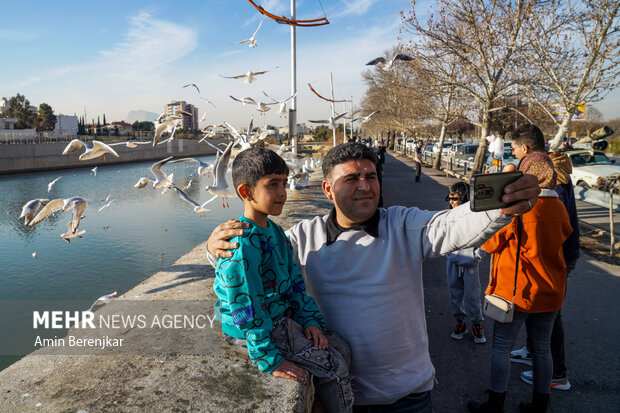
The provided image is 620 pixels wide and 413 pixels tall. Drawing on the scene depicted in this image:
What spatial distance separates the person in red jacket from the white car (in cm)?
1186

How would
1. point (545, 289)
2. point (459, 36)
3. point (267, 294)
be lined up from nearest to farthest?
point (267, 294), point (545, 289), point (459, 36)

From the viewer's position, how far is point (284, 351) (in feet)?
5.39

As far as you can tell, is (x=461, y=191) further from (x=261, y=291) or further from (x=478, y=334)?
(x=261, y=291)

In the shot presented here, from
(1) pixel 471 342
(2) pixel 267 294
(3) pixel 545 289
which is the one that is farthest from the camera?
(1) pixel 471 342

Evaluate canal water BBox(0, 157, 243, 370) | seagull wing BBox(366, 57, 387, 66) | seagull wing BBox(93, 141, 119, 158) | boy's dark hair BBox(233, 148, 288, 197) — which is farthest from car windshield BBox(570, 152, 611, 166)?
boy's dark hair BBox(233, 148, 288, 197)

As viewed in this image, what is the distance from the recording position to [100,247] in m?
10.1

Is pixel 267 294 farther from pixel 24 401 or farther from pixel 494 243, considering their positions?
pixel 494 243

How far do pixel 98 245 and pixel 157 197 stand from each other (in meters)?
7.37

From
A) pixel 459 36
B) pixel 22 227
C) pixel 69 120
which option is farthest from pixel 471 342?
pixel 69 120

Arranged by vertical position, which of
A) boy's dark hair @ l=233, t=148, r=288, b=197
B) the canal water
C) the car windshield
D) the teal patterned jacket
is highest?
the car windshield

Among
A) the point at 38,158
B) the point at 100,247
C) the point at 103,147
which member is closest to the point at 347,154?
the point at 103,147

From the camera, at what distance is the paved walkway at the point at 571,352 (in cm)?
297

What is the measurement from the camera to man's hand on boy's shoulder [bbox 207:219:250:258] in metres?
1.56

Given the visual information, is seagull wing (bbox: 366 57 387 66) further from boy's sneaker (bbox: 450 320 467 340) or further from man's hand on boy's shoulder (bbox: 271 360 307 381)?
man's hand on boy's shoulder (bbox: 271 360 307 381)
